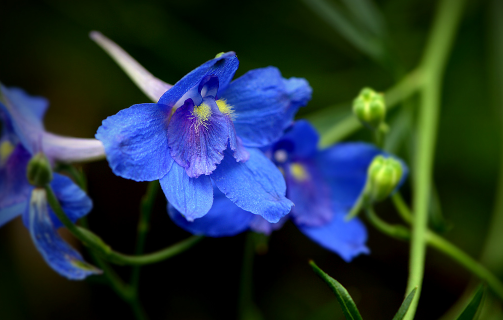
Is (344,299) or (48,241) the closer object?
(344,299)

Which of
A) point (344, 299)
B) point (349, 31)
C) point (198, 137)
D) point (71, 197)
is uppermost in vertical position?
point (349, 31)

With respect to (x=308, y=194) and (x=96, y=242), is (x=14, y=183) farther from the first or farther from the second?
(x=308, y=194)

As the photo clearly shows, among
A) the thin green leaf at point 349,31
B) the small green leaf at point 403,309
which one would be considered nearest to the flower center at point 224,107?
the small green leaf at point 403,309

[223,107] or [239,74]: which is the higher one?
[239,74]

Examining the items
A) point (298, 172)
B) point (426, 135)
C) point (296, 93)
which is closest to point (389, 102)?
point (426, 135)

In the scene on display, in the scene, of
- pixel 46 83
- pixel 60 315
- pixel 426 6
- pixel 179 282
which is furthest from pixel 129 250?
pixel 426 6

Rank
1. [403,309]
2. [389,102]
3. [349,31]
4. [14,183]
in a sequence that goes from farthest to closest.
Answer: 1. [349,31]
2. [389,102]
3. [14,183]
4. [403,309]

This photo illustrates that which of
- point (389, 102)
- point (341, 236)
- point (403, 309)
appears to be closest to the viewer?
point (403, 309)
